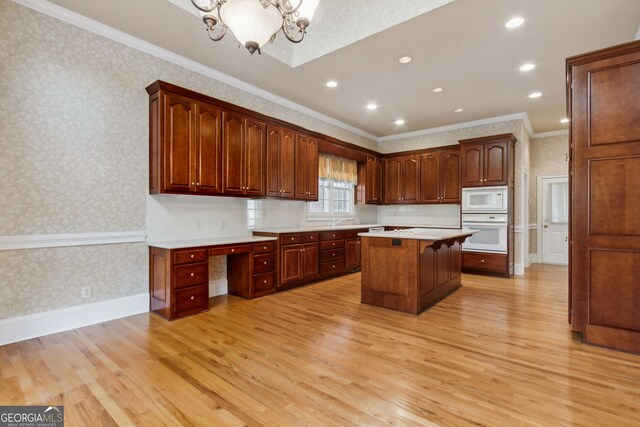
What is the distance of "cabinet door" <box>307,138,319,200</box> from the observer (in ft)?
17.7

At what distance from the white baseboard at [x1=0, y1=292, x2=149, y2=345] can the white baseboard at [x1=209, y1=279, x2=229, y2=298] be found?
2.69ft

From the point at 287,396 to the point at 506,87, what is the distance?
5082 mm

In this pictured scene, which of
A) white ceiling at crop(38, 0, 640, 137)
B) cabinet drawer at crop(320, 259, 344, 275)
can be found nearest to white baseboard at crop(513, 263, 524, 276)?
white ceiling at crop(38, 0, 640, 137)

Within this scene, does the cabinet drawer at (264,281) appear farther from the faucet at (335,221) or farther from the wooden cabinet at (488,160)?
the wooden cabinet at (488,160)

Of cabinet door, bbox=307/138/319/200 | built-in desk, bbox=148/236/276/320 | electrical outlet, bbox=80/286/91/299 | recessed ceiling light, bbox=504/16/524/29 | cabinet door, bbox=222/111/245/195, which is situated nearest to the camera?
recessed ceiling light, bbox=504/16/524/29

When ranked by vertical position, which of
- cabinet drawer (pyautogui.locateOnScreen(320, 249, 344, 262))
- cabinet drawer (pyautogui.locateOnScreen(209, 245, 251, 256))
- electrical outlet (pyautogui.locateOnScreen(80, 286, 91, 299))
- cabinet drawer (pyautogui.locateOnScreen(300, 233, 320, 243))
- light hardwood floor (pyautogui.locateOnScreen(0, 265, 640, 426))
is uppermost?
cabinet drawer (pyautogui.locateOnScreen(300, 233, 320, 243))

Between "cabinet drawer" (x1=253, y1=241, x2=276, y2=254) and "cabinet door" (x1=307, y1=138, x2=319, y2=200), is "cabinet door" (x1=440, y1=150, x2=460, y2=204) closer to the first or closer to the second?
"cabinet door" (x1=307, y1=138, x2=319, y2=200)

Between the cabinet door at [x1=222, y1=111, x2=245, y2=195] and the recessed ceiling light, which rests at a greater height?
the recessed ceiling light

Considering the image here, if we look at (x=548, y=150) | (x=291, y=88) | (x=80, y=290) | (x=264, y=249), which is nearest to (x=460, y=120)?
(x=548, y=150)

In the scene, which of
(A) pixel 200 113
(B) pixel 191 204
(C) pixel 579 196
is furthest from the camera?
(B) pixel 191 204

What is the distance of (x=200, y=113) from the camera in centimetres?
376

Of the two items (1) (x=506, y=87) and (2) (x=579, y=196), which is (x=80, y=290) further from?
(1) (x=506, y=87)

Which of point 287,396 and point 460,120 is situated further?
point 460,120
